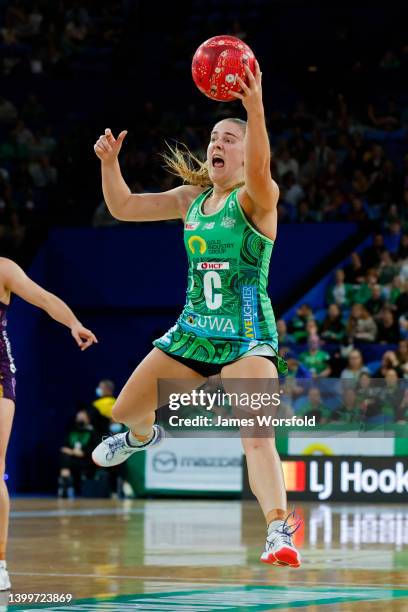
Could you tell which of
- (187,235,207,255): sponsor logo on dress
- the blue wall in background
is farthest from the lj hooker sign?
(187,235,207,255): sponsor logo on dress

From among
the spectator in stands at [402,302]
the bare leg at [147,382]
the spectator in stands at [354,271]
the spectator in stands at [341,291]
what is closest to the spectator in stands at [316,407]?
the spectator in stands at [402,302]

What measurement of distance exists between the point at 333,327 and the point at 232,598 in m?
13.0

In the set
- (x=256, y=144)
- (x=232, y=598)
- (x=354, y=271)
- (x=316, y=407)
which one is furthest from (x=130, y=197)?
(x=354, y=271)

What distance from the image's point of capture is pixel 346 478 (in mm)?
18844

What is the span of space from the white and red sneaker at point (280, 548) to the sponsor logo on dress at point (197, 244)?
164cm

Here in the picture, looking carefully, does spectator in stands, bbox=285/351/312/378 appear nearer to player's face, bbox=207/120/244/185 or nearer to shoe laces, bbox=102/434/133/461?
shoe laces, bbox=102/434/133/461

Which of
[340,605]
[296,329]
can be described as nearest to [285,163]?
[296,329]

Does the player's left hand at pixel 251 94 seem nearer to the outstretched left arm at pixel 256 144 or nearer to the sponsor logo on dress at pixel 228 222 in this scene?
the outstretched left arm at pixel 256 144

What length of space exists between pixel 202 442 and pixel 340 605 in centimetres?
1301

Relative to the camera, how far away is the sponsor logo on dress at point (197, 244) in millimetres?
7398

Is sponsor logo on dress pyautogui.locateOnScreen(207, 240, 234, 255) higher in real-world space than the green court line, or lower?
higher

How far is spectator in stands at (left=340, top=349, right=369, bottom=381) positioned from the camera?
1947 centimetres

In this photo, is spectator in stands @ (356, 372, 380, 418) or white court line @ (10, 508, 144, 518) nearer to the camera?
white court line @ (10, 508, 144, 518)

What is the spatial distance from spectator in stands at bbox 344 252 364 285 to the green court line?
41.6 ft
